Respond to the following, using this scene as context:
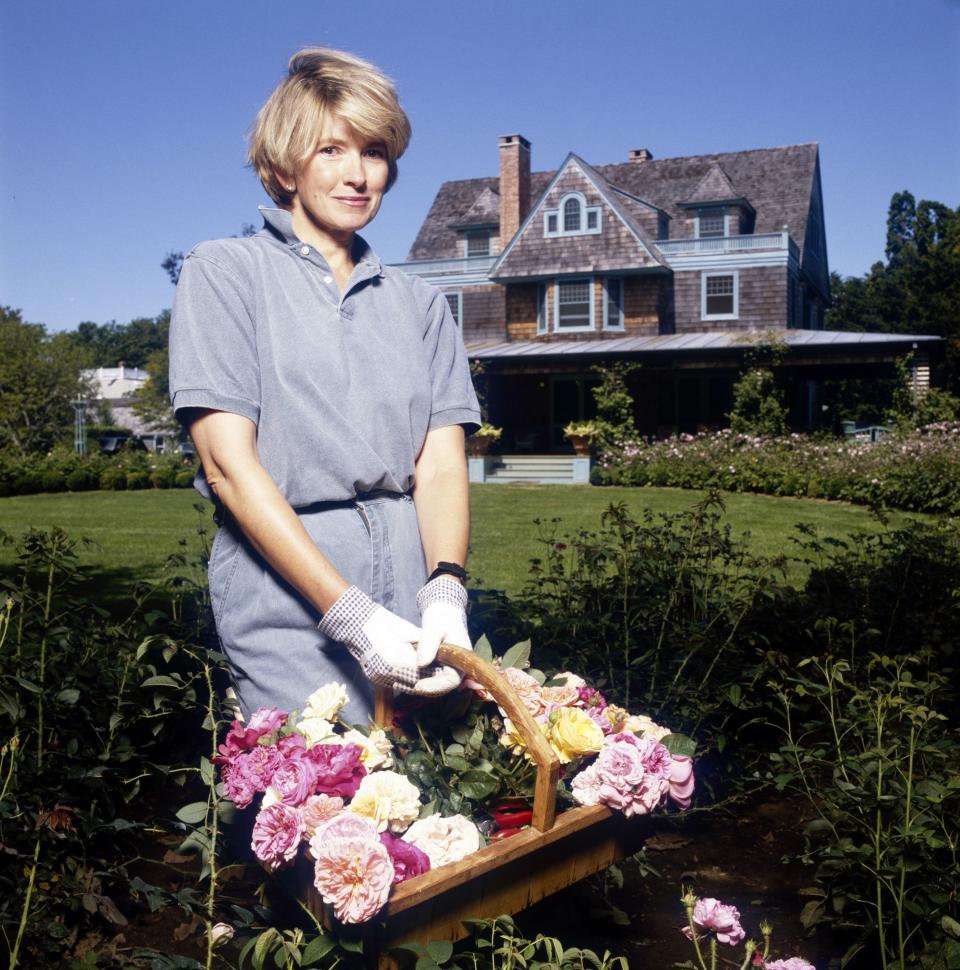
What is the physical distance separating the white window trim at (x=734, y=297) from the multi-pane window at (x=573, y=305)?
2979 millimetres

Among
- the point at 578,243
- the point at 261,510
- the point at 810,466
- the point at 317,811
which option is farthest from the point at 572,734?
the point at 578,243

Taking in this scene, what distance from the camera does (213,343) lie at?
1926 mm

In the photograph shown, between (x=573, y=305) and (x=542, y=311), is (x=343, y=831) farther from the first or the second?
(x=542, y=311)

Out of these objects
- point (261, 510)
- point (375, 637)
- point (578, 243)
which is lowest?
point (375, 637)

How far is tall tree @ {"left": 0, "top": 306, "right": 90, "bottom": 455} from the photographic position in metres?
39.3

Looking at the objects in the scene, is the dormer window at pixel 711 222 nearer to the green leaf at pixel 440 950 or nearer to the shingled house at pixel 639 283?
the shingled house at pixel 639 283

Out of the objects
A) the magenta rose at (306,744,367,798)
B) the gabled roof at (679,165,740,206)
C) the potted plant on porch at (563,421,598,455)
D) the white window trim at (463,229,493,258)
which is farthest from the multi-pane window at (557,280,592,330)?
the magenta rose at (306,744,367,798)

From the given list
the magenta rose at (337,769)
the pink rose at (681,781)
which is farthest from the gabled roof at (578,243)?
the magenta rose at (337,769)

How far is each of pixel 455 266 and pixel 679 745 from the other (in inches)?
1115

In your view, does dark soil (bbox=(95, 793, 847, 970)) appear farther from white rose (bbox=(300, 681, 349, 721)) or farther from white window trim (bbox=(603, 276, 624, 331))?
white window trim (bbox=(603, 276, 624, 331))

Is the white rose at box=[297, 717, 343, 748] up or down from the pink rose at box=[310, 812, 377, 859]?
up

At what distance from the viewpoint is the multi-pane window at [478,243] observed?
3009 cm

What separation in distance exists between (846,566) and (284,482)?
13.1 ft

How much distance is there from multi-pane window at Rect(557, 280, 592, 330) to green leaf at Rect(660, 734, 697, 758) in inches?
1020
